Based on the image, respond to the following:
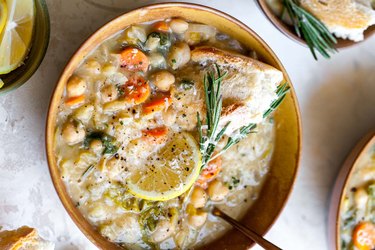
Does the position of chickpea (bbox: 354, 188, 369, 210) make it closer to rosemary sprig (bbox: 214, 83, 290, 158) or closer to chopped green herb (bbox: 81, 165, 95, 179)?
rosemary sprig (bbox: 214, 83, 290, 158)

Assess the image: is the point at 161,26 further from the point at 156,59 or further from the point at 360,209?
the point at 360,209

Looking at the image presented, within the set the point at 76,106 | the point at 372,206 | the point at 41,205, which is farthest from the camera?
the point at 372,206

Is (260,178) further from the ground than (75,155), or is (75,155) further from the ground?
(75,155)

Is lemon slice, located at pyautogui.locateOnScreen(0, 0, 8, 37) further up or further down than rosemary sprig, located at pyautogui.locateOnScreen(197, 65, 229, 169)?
further up

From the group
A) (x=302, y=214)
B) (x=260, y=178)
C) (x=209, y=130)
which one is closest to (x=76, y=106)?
(x=209, y=130)

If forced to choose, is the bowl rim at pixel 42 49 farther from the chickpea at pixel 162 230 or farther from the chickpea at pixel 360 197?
the chickpea at pixel 360 197

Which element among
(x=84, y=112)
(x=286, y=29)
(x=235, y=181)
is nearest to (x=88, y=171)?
(x=84, y=112)

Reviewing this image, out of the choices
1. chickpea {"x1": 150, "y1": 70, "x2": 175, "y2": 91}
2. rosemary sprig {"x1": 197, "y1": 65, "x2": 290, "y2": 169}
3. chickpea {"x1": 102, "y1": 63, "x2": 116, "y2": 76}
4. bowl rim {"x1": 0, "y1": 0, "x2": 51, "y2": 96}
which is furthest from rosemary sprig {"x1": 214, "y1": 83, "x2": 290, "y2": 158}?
bowl rim {"x1": 0, "y1": 0, "x2": 51, "y2": 96}

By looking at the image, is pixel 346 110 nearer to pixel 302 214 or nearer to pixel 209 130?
pixel 302 214
